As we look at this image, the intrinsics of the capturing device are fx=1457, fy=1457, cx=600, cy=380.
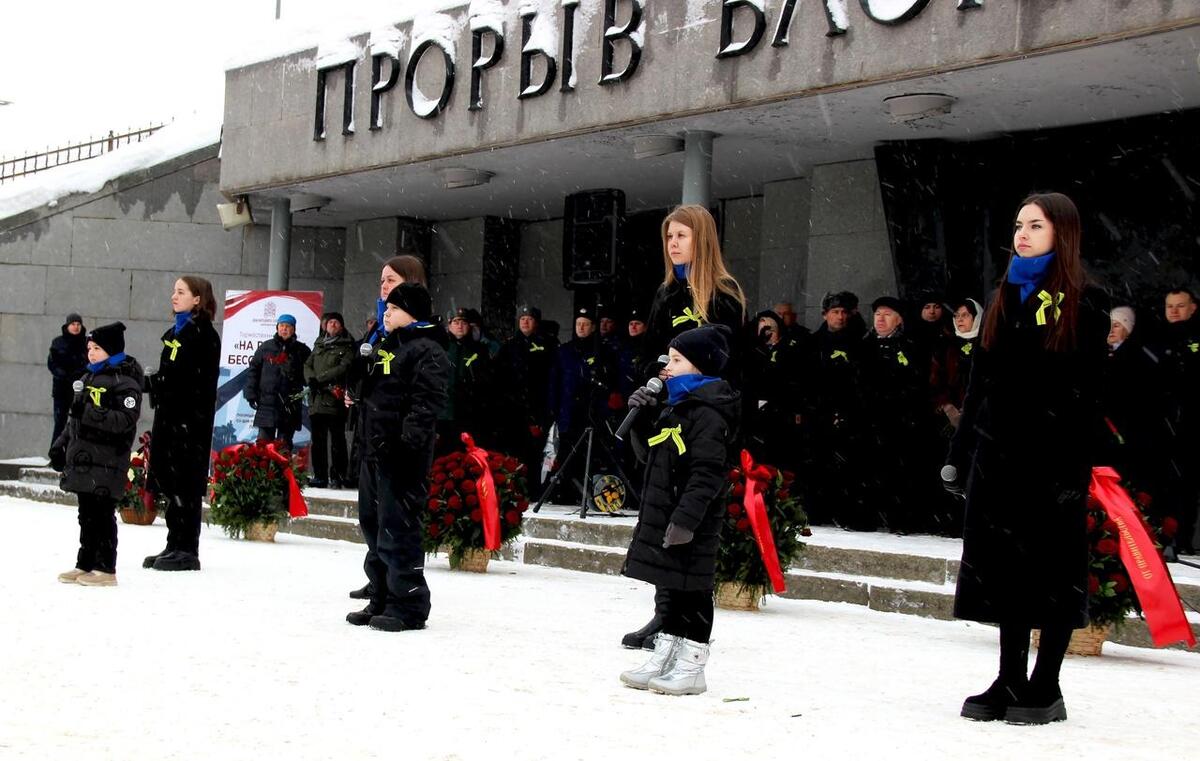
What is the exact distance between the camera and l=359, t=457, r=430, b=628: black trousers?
257 inches

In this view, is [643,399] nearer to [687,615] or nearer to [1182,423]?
[687,615]

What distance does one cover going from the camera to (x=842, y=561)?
9.27 meters

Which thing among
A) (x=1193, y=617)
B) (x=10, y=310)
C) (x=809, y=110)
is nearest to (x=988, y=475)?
(x=1193, y=617)

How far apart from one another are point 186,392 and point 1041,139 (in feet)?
23.1

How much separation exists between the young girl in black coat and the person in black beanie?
1.52 metres

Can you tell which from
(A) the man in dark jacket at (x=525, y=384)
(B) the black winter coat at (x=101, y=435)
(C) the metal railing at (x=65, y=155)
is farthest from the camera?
(C) the metal railing at (x=65, y=155)

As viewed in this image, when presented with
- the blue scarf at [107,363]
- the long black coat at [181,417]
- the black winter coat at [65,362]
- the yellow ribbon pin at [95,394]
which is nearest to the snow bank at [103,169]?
the black winter coat at [65,362]

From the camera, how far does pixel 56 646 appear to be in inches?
221

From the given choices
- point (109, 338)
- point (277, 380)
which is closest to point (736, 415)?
point (109, 338)

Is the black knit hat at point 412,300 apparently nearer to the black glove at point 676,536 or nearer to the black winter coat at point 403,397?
the black winter coat at point 403,397

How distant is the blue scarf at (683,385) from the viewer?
5.30m

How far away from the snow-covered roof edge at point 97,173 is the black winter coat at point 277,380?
472 cm

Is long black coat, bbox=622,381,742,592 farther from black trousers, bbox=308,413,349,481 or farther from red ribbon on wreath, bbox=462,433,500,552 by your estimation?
black trousers, bbox=308,413,349,481

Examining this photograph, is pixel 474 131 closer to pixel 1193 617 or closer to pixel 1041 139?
pixel 1041 139
